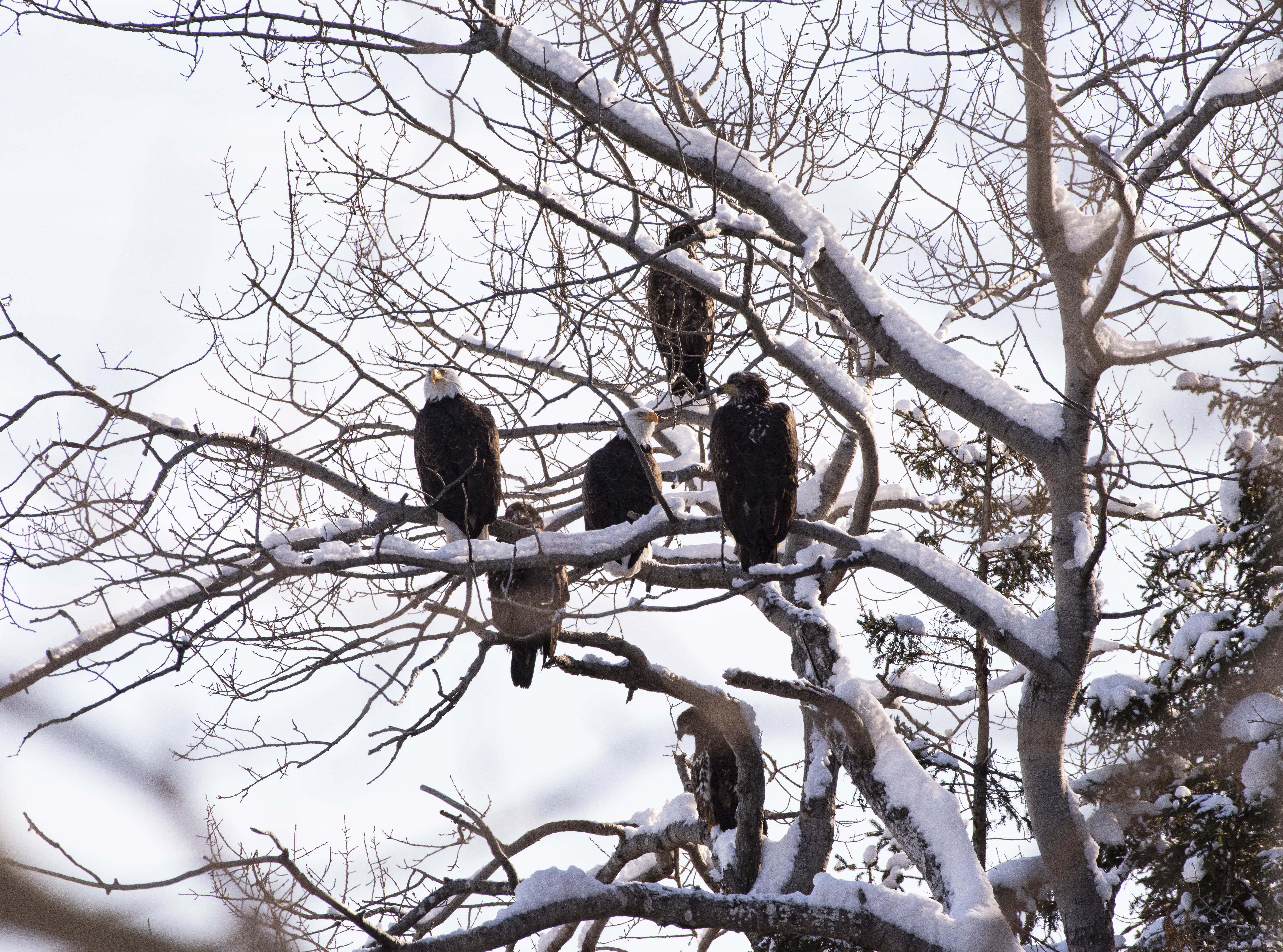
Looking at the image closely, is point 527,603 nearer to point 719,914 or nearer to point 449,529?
point 449,529

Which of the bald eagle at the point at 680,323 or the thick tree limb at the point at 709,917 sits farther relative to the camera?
the bald eagle at the point at 680,323

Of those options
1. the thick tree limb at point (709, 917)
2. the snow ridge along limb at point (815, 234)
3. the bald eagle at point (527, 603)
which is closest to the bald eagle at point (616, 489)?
the bald eagle at point (527, 603)

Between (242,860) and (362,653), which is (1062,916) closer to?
(362,653)

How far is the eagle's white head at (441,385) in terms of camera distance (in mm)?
6805

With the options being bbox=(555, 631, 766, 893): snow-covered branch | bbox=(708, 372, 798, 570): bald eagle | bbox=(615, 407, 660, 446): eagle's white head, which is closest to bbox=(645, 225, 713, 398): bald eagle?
bbox=(615, 407, 660, 446): eagle's white head

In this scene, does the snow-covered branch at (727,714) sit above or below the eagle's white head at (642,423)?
below

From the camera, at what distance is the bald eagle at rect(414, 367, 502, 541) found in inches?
250

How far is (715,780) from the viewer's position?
720cm

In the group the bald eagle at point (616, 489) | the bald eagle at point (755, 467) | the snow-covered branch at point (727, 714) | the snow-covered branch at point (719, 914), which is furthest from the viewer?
the bald eagle at point (616, 489)

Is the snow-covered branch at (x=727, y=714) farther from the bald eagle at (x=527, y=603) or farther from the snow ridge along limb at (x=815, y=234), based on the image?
the snow ridge along limb at (x=815, y=234)

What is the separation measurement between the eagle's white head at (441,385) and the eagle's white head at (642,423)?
1.17m

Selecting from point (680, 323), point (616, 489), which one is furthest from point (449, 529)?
point (680, 323)

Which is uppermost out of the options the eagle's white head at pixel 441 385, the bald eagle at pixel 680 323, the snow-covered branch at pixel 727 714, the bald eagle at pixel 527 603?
the bald eagle at pixel 680 323

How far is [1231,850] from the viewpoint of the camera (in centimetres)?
509
